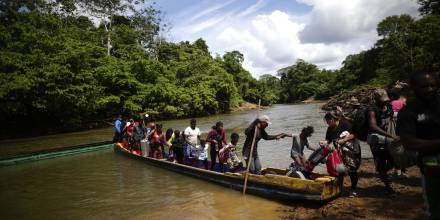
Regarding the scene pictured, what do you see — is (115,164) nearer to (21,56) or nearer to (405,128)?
(405,128)

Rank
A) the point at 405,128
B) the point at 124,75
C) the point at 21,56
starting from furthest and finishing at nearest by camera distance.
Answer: the point at 124,75
the point at 21,56
the point at 405,128

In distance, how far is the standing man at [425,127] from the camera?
292 centimetres

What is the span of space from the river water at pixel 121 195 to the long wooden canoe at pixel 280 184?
196 mm

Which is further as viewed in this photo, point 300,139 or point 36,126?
point 36,126

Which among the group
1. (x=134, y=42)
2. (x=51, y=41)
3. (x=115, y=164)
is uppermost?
(x=134, y=42)

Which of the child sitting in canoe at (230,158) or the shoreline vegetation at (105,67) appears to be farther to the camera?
the shoreline vegetation at (105,67)

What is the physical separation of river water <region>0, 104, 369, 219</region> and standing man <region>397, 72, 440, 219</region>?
4235 millimetres

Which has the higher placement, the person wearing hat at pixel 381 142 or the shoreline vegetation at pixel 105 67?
the shoreline vegetation at pixel 105 67

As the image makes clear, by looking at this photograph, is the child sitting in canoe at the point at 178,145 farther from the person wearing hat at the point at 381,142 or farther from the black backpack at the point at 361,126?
the person wearing hat at the point at 381,142

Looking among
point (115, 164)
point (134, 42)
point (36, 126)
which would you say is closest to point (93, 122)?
point (36, 126)

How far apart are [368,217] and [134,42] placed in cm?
4448

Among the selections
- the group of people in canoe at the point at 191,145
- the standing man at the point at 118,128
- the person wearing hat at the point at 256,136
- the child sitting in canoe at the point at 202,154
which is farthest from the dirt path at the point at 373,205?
the standing man at the point at 118,128

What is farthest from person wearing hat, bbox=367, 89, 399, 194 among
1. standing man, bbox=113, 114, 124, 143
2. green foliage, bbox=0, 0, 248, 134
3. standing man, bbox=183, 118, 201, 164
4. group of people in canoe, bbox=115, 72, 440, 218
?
green foliage, bbox=0, 0, 248, 134

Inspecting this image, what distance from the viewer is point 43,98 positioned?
31.8 meters
